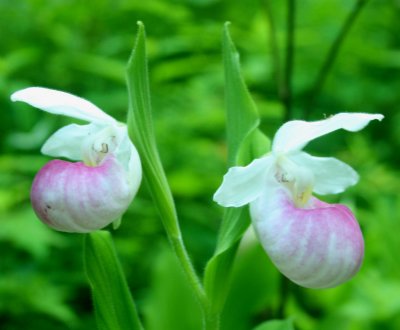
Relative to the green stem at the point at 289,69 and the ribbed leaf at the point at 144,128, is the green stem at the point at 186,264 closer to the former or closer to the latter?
the ribbed leaf at the point at 144,128

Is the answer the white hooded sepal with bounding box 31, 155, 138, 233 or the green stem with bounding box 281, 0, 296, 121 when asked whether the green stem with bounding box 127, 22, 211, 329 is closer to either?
the white hooded sepal with bounding box 31, 155, 138, 233

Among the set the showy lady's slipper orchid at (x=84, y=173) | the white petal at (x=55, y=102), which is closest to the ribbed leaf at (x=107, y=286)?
the showy lady's slipper orchid at (x=84, y=173)

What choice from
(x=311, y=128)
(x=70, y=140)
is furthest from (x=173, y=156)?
(x=311, y=128)

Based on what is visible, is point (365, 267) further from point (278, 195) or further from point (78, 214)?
point (78, 214)

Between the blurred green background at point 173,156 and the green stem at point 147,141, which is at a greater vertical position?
the green stem at point 147,141

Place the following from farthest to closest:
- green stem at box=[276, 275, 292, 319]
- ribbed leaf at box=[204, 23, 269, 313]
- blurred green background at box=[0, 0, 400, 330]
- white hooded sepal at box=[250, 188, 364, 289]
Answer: blurred green background at box=[0, 0, 400, 330]
green stem at box=[276, 275, 292, 319]
ribbed leaf at box=[204, 23, 269, 313]
white hooded sepal at box=[250, 188, 364, 289]

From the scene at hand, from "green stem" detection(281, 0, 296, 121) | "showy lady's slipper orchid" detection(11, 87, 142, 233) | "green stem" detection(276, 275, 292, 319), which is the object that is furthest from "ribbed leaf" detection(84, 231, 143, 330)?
"green stem" detection(281, 0, 296, 121)
